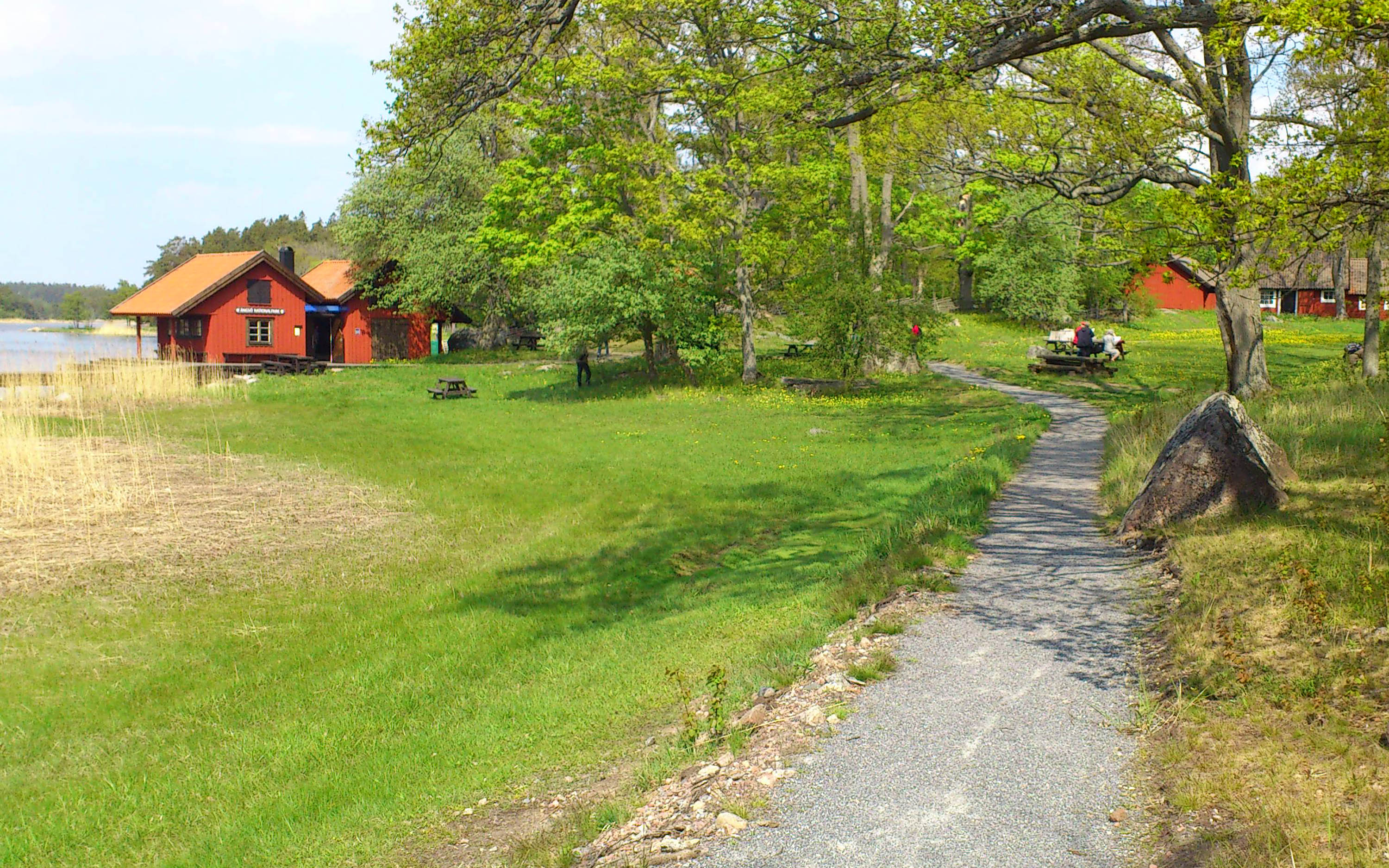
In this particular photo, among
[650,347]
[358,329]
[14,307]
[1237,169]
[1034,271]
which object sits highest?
[14,307]

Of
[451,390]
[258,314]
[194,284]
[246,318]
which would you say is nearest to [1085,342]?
[451,390]

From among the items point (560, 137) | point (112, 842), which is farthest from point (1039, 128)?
point (560, 137)

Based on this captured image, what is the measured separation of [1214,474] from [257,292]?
52.3 m

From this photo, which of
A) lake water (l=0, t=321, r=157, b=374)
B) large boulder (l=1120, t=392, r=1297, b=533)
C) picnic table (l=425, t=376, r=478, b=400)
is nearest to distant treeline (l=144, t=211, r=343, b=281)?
lake water (l=0, t=321, r=157, b=374)

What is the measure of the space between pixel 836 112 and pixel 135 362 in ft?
115

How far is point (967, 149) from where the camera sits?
2162 centimetres

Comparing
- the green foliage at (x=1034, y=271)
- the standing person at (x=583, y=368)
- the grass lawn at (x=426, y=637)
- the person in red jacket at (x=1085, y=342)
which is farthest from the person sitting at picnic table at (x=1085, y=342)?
the standing person at (x=583, y=368)

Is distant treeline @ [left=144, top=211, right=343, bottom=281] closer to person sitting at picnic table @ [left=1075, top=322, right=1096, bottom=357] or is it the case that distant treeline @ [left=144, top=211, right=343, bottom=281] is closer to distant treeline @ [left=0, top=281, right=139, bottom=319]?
distant treeline @ [left=0, top=281, right=139, bottom=319]

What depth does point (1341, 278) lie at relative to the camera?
197 feet

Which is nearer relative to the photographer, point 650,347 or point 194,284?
point 650,347

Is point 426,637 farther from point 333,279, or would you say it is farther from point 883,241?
point 333,279

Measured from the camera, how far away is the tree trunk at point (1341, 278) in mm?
56344

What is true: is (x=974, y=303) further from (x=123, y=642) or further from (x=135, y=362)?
(x=123, y=642)

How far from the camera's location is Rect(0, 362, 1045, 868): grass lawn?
7.75m
